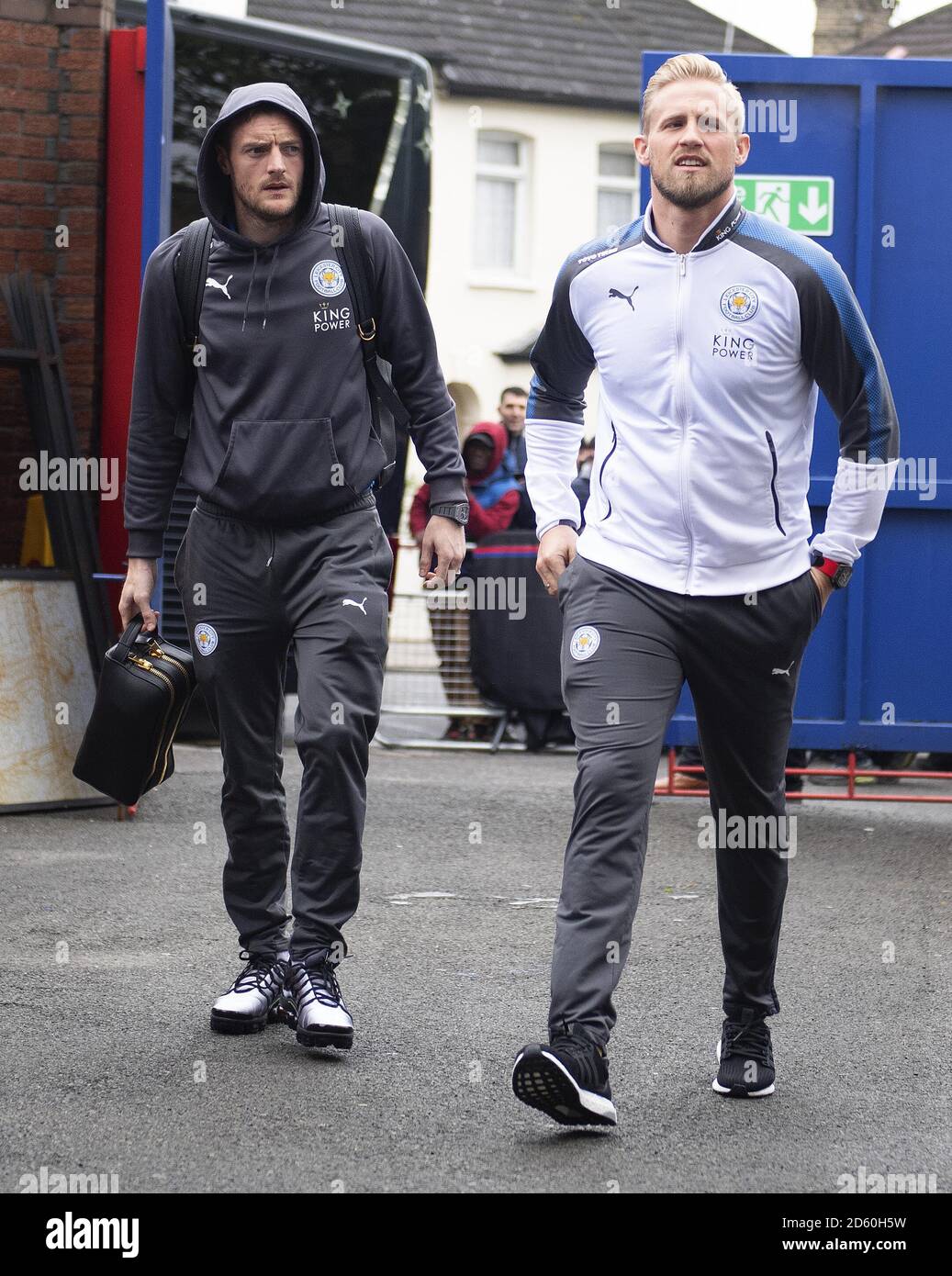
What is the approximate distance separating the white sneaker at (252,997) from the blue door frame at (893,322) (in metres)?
3.83

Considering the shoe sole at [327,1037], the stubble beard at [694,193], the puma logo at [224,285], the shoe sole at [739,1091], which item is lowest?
the shoe sole at [739,1091]

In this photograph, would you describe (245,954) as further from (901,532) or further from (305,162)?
(901,532)

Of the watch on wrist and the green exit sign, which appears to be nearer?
the watch on wrist

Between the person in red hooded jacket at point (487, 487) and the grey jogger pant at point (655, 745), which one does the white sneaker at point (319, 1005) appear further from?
the person in red hooded jacket at point (487, 487)

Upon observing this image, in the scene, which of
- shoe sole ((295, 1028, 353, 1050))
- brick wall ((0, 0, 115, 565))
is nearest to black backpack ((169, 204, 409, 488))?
shoe sole ((295, 1028, 353, 1050))

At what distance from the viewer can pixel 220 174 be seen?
4551 millimetres

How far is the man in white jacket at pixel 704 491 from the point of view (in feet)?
12.8

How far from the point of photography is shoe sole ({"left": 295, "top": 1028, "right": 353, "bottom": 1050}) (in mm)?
4344

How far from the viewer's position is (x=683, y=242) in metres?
3.99

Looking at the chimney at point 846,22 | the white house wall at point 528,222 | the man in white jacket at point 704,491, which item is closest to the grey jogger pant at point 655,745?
the man in white jacket at point 704,491

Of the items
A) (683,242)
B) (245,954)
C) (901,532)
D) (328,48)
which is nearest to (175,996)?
(245,954)

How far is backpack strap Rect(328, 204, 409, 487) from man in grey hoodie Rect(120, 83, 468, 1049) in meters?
0.02

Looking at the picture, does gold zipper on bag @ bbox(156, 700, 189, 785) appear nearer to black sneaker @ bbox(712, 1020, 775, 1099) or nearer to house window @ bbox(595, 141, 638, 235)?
black sneaker @ bbox(712, 1020, 775, 1099)

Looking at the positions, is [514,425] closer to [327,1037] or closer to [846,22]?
[327,1037]
